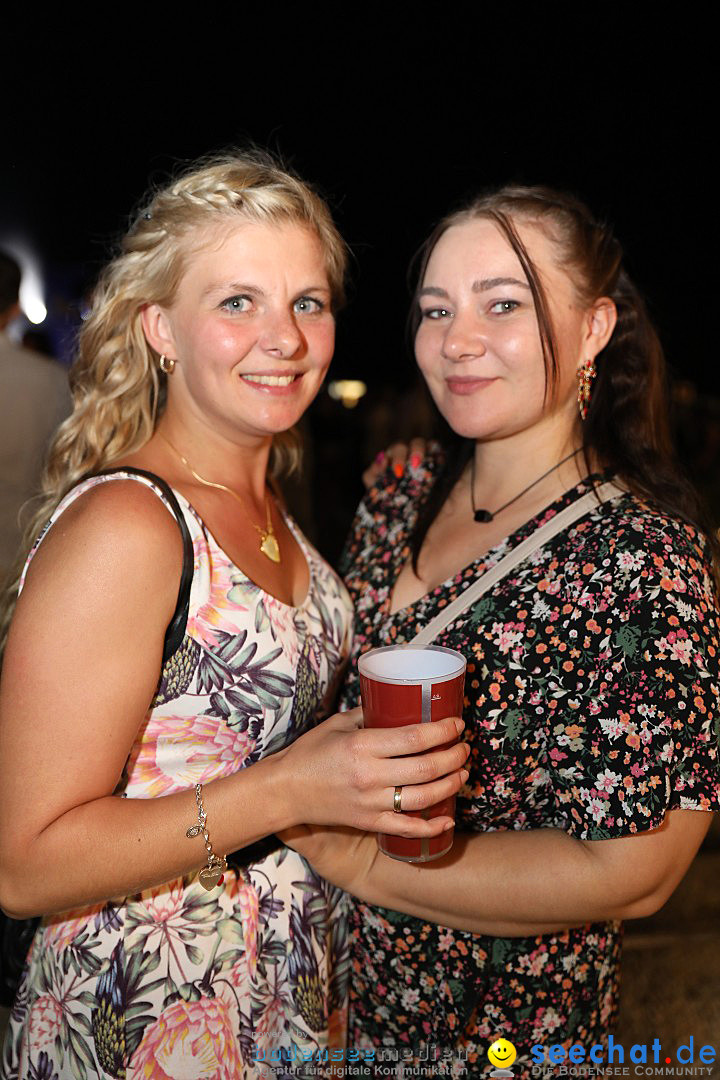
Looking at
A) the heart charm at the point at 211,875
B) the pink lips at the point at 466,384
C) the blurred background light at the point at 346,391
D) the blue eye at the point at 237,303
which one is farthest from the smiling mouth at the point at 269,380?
the blurred background light at the point at 346,391

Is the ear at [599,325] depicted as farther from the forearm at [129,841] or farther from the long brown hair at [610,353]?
the forearm at [129,841]

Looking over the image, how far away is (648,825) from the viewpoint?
4.09ft

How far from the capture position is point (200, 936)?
1.41 meters

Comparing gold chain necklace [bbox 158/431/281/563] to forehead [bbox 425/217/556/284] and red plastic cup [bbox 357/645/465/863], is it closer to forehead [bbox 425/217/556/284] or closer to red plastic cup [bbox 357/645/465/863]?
red plastic cup [bbox 357/645/465/863]

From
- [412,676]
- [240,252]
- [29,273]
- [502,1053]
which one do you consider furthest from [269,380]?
Answer: [29,273]

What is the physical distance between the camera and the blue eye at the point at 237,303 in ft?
4.97

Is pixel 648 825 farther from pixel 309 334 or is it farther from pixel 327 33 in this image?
pixel 327 33

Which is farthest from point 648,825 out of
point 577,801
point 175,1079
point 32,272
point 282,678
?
point 32,272

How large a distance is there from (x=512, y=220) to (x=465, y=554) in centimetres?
73

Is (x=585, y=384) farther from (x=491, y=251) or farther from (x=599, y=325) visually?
(x=491, y=251)

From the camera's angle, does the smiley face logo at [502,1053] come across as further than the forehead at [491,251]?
No

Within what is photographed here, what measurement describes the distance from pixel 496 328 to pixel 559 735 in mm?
856

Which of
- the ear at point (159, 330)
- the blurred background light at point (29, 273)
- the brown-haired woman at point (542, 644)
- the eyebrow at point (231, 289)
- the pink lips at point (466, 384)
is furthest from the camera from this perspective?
the blurred background light at point (29, 273)

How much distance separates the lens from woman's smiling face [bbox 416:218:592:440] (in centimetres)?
168
